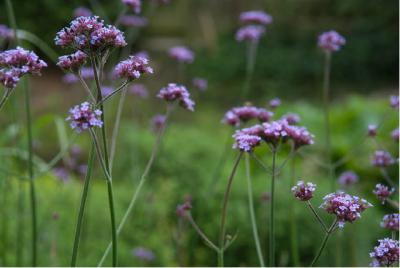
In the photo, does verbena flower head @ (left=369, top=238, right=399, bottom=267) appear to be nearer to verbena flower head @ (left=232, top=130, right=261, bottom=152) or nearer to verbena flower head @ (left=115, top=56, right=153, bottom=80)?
verbena flower head @ (left=232, top=130, right=261, bottom=152)

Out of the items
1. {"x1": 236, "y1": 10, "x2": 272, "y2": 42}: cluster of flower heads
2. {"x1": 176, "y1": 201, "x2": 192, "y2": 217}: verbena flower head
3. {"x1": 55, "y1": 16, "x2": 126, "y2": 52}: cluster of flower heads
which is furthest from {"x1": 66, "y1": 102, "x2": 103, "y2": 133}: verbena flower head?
{"x1": 236, "y1": 10, "x2": 272, "y2": 42}: cluster of flower heads

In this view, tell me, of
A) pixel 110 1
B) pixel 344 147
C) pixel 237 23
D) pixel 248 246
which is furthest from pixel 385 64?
pixel 248 246

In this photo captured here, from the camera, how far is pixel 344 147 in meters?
4.89

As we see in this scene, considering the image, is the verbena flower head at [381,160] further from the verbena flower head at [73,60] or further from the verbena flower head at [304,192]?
the verbena flower head at [73,60]

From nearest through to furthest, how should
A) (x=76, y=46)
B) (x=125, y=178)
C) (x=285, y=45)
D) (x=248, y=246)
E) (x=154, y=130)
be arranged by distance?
1. (x=76, y=46)
2. (x=154, y=130)
3. (x=248, y=246)
4. (x=125, y=178)
5. (x=285, y=45)

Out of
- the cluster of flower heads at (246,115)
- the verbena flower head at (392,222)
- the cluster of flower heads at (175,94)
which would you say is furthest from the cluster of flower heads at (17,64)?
the verbena flower head at (392,222)

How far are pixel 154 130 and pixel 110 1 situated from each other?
8.02 m

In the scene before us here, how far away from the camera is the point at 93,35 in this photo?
122 centimetres

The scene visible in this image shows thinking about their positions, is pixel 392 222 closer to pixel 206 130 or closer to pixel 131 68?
pixel 131 68

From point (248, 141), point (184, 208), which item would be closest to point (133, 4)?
point (184, 208)

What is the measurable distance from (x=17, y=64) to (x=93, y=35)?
191 mm

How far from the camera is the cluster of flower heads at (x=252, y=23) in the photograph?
2752mm

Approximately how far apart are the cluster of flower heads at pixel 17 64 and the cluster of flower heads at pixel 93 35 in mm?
96

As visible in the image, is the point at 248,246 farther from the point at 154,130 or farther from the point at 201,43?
the point at 201,43
